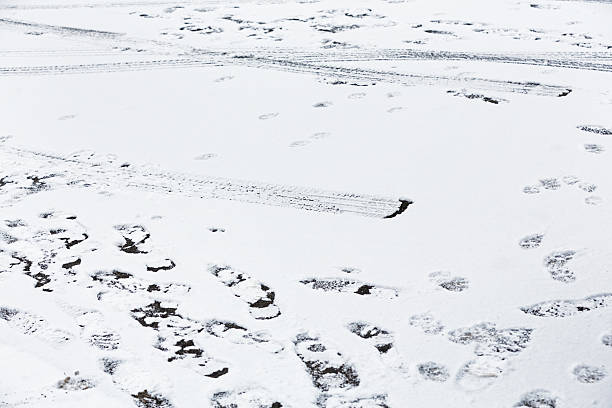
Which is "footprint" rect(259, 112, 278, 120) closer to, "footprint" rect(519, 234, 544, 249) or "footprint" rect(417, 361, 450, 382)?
"footprint" rect(519, 234, 544, 249)

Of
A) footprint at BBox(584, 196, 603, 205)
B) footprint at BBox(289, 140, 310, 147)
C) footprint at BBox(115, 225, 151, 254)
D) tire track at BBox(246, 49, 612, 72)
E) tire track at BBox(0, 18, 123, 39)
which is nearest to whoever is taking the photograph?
footprint at BBox(115, 225, 151, 254)

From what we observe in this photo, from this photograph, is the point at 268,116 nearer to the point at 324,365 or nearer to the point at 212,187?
the point at 212,187

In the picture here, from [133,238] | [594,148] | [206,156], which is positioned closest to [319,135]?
[206,156]

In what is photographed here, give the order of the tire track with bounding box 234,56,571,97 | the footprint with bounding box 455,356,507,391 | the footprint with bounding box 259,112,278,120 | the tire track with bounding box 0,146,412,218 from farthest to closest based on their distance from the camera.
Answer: the tire track with bounding box 234,56,571,97
the footprint with bounding box 259,112,278,120
the tire track with bounding box 0,146,412,218
the footprint with bounding box 455,356,507,391

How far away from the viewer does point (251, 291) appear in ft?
9.11

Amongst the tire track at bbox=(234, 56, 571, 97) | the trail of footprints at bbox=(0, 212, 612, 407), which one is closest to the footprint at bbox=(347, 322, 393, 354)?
the trail of footprints at bbox=(0, 212, 612, 407)

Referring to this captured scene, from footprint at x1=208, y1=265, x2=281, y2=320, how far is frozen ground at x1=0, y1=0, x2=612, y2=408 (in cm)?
1

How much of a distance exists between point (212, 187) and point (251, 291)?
913 millimetres

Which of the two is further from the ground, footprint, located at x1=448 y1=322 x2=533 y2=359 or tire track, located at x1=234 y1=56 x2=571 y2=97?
tire track, located at x1=234 y1=56 x2=571 y2=97

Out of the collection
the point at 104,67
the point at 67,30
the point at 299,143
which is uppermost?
the point at 67,30

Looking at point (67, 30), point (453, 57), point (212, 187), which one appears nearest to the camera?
point (212, 187)

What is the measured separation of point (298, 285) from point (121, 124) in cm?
194

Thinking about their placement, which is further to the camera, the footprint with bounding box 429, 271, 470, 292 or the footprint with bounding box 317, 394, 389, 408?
the footprint with bounding box 429, 271, 470, 292

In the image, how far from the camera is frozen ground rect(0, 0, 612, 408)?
2.36 m
